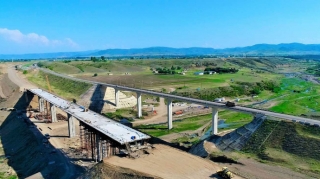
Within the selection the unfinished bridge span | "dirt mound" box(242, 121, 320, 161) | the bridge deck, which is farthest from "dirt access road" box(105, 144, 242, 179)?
"dirt mound" box(242, 121, 320, 161)

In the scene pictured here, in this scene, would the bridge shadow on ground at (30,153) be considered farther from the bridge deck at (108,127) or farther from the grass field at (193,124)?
the grass field at (193,124)

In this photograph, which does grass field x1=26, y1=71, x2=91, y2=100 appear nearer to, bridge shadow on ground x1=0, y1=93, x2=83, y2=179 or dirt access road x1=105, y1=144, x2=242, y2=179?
bridge shadow on ground x1=0, y1=93, x2=83, y2=179

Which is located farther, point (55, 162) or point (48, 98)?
point (48, 98)

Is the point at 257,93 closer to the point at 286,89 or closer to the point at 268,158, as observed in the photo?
the point at 286,89

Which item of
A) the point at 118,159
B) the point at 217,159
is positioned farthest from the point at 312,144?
the point at 118,159

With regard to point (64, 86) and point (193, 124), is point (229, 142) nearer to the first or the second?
point (193, 124)

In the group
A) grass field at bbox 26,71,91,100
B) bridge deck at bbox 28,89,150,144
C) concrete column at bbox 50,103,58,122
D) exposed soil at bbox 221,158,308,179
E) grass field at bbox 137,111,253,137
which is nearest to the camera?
exposed soil at bbox 221,158,308,179

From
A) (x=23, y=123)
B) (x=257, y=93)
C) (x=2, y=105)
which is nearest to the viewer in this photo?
(x=23, y=123)

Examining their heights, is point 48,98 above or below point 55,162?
above
